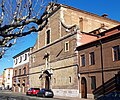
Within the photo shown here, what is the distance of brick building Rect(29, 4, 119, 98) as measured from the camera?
33.2m

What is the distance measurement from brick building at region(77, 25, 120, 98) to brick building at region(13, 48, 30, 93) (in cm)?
2230

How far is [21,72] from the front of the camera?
55000 millimetres

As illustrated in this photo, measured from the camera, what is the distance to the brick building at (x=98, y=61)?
26.1m

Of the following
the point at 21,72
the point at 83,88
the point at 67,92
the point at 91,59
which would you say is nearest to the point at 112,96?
the point at 83,88

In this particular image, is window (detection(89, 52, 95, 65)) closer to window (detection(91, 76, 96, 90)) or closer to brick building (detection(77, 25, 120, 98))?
brick building (detection(77, 25, 120, 98))

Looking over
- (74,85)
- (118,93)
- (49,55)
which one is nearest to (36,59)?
(49,55)

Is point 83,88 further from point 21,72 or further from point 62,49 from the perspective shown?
point 21,72

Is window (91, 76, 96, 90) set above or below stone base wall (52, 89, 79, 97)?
above

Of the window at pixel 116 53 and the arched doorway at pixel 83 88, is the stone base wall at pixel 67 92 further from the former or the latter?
the window at pixel 116 53

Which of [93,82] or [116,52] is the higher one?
[116,52]

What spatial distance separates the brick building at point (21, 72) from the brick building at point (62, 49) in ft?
10.2

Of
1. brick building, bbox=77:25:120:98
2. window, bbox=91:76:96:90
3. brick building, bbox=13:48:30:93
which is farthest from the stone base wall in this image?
brick building, bbox=13:48:30:93

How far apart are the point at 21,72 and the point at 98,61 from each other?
3034cm

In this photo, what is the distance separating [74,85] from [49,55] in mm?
10480
